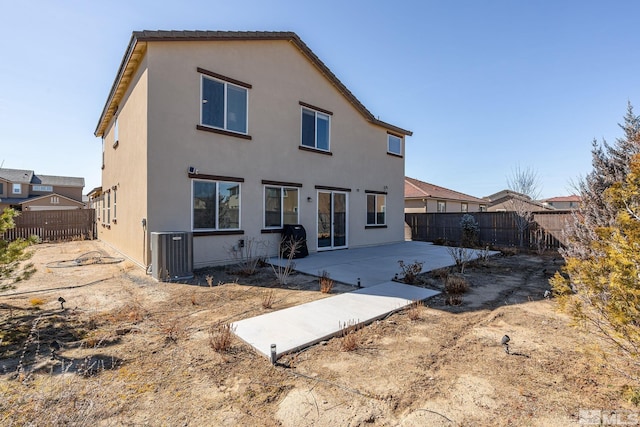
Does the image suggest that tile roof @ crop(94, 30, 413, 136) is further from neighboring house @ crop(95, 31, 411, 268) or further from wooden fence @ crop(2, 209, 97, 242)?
wooden fence @ crop(2, 209, 97, 242)

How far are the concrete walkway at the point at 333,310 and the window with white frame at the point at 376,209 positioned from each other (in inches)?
198

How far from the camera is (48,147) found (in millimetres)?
12680

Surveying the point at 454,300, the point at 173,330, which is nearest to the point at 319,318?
the point at 173,330

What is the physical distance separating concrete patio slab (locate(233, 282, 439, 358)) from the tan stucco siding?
17.4 feet

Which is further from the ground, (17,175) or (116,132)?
(17,175)

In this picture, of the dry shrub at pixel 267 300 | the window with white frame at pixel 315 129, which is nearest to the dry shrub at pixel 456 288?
the dry shrub at pixel 267 300

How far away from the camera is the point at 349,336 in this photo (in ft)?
12.5

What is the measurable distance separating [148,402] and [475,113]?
18.8 metres

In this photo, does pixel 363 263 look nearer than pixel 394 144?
Yes

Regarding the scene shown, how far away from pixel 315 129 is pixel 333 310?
8718 millimetres

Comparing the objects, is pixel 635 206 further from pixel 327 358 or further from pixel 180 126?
pixel 180 126

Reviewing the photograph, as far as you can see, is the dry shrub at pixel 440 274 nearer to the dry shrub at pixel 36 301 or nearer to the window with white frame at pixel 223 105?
the window with white frame at pixel 223 105

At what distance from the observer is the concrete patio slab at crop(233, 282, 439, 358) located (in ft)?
12.8

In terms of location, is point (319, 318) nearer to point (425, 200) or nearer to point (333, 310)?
point (333, 310)
